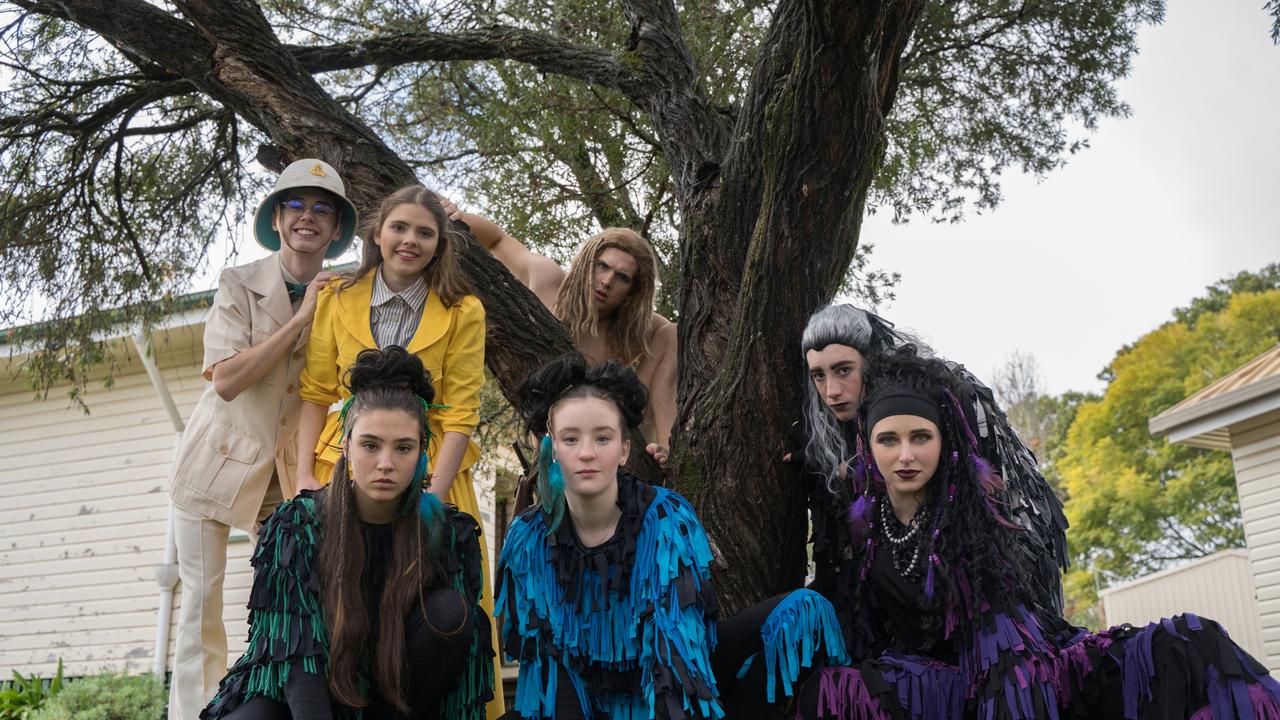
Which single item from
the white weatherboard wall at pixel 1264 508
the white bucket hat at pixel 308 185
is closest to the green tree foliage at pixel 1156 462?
the white weatherboard wall at pixel 1264 508

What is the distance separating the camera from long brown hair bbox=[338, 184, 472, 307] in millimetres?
3713

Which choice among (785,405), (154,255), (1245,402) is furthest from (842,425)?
(1245,402)

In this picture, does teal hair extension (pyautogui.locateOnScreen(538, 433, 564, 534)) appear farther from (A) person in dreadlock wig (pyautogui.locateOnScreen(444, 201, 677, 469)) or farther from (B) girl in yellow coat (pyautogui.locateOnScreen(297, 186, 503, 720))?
(A) person in dreadlock wig (pyautogui.locateOnScreen(444, 201, 677, 469))

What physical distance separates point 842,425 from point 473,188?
4873 mm

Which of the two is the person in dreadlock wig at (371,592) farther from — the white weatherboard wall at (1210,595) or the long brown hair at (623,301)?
the white weatherboard wall at (1210,595)

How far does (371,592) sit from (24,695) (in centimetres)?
738

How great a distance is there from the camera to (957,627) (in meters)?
3.12

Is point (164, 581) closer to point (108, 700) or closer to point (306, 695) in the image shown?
point (108, 700)

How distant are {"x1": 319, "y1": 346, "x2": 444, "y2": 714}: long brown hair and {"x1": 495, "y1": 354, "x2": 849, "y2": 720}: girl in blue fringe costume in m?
0.28

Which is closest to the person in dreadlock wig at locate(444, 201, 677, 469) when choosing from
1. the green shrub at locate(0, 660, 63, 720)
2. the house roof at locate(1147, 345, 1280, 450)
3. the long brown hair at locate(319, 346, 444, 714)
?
the long brown hair at locate(319, 346, 444, 714)

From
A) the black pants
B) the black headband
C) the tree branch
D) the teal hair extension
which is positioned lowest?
the black pants

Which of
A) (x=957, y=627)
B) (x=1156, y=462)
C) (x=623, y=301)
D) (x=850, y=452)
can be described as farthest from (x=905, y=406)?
(x=1156, y=462)

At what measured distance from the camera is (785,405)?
387cm

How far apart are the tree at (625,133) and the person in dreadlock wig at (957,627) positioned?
1.96 ft
